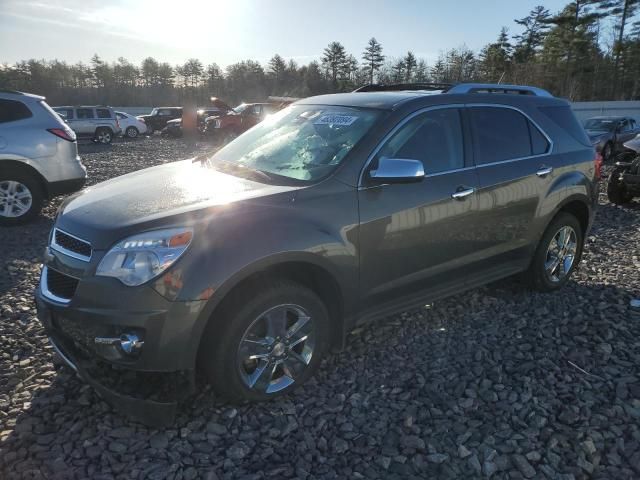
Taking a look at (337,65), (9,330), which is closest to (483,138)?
(9,330)

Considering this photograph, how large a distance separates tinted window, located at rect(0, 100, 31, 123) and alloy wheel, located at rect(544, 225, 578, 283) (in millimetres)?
7007

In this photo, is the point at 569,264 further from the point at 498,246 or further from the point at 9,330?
the point at 9,330

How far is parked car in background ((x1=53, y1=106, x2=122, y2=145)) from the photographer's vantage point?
23.2 m

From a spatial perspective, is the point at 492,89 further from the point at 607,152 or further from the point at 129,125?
the point at 129,125

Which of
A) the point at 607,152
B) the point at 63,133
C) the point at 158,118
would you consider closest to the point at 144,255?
the point at 63,133

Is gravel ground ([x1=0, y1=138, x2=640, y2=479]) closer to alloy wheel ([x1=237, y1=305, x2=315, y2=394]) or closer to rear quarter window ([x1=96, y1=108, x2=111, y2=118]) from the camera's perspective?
alloy wheel ([x1=237, y1=305, x2=315, y2=394])

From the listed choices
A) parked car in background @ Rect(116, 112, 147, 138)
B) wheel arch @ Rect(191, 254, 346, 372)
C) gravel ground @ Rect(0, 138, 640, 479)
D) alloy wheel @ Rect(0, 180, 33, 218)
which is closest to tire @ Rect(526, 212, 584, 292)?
gravel ground @ Rect(0, 138, 640, 479)

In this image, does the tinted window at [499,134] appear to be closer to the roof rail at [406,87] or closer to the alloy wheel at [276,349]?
the roof rail at [406,87]

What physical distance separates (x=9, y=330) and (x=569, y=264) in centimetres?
500

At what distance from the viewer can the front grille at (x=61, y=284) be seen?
265 cm

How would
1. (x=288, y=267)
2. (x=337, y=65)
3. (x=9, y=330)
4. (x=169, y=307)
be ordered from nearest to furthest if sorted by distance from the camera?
(x=169, y=307), (x=288, y=267), (x=9, y=330), (x=337, y=65)

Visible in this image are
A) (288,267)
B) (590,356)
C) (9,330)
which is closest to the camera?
(288,267)

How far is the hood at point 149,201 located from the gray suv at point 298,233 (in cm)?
1

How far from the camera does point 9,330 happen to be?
3799 millimetres
